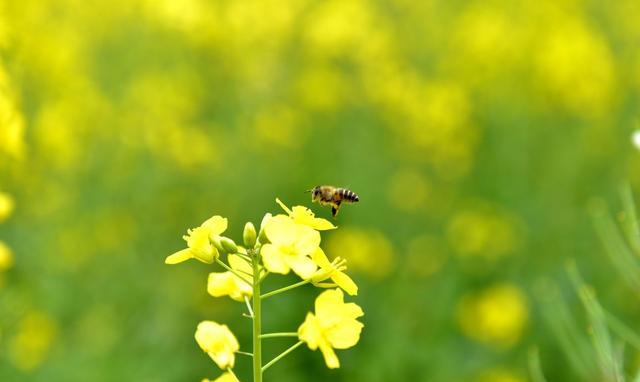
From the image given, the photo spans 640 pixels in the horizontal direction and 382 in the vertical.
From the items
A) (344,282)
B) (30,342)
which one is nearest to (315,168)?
(30,342)

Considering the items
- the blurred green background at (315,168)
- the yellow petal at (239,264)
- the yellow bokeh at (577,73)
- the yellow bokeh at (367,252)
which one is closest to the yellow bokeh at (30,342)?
the blurred green background at (315,168)

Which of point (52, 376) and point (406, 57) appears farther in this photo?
point (406, 57)

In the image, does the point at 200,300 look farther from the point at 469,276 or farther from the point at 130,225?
the point at 469,276

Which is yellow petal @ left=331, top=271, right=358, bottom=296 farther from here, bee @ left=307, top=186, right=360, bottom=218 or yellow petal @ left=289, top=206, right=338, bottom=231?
bee @ left=307, top=186, right=360, bottom=218

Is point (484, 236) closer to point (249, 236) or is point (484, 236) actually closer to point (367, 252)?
point (367, 252)

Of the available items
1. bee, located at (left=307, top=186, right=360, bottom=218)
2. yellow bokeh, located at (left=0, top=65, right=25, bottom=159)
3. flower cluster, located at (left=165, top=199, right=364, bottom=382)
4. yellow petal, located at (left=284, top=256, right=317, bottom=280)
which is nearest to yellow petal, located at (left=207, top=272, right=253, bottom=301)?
flower cluster, located at (left=165, top=199, right=364, bottom=382)

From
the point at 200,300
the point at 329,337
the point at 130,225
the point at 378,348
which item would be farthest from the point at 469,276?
the point at 329,337
